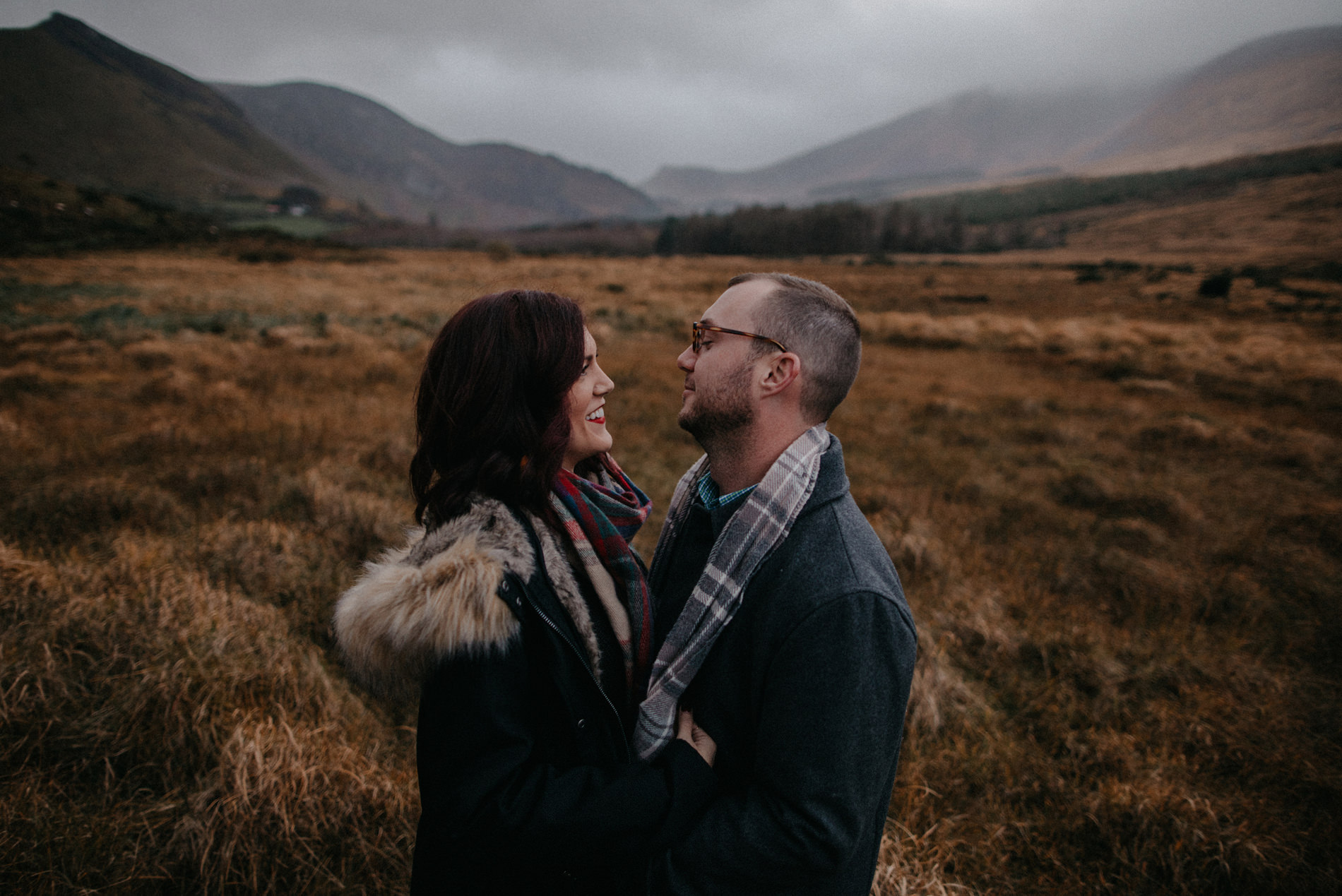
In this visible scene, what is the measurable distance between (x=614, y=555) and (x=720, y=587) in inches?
12.3

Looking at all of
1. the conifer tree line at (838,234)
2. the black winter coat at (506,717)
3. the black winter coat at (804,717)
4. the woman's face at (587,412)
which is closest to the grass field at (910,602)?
the woman's face at (587,412)

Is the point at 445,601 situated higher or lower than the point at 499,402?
lower

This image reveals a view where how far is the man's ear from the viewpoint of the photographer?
174cm

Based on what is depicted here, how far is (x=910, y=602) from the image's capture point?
502 cm

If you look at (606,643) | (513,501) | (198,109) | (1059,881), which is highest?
(198,109)

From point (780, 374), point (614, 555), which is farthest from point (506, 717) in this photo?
point (780, 374)

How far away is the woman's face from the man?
0.99 feet

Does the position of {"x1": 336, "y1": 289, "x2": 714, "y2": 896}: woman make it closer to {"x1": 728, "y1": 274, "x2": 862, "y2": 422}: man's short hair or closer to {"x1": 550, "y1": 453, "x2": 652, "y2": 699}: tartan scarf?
{"x1": 550, "y1": 453, "x2": 652, "y2": 699}: tartan scarf

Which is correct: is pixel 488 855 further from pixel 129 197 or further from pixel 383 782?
pixel 129 197

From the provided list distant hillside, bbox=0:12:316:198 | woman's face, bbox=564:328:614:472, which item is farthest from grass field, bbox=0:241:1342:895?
distant hillside, bbox=0:12:316:198

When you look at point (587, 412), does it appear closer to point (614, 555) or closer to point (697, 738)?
point (614, 555)

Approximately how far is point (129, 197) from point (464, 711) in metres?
61.8

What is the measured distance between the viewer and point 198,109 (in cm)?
15538

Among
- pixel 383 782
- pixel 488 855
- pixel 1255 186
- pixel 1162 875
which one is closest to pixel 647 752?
pixel 488 855
